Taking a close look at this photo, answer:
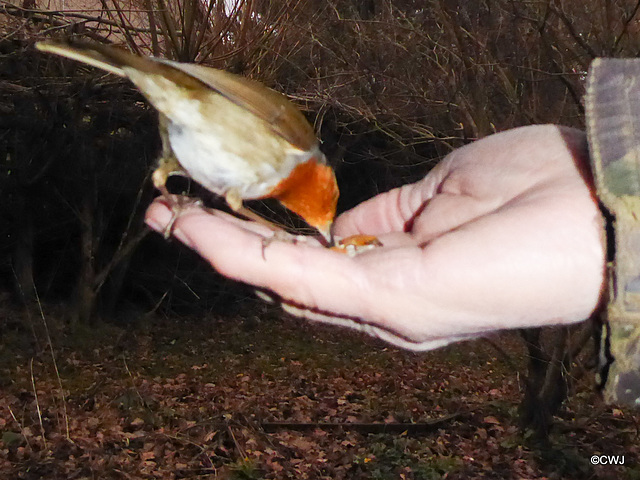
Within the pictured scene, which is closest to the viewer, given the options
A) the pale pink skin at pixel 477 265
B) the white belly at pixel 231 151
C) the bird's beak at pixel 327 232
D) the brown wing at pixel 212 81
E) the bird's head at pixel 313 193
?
the pale pink skin at pixel 477 265

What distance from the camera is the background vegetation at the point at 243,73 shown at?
4.98 meters

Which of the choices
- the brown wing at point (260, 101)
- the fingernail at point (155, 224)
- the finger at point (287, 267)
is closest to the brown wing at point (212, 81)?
the brown wing at point (260, 101)

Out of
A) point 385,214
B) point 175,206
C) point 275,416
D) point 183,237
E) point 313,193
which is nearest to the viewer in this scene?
point 183,237

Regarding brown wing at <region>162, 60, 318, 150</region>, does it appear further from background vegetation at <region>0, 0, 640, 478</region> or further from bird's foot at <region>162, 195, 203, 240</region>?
background vegetation at <region>0, 0, 640, 478</region>

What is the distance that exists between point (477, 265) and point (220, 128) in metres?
1.09

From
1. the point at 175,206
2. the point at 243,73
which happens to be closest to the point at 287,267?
the point at 175,206

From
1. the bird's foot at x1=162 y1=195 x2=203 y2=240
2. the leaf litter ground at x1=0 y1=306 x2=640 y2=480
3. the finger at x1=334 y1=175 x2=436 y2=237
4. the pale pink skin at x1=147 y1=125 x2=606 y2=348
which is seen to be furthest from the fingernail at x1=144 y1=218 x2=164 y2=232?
the leaf litter ground at x1=0 y1=306 x2=640 y2=480

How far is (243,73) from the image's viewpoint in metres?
5.29

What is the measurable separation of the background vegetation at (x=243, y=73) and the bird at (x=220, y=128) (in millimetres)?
2417

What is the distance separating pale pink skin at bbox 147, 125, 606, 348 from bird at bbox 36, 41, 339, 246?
0.40 m

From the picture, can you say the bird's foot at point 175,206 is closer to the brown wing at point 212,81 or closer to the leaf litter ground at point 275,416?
the brown wing at point 212,81

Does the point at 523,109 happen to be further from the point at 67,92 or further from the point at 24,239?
the point at 24,239

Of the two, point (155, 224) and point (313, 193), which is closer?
point (155, 224)

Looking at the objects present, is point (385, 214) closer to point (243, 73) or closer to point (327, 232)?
point (327, 232)
